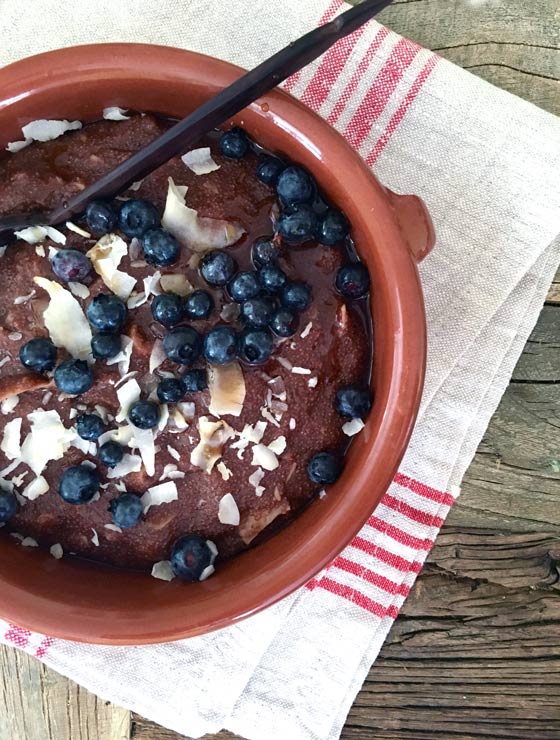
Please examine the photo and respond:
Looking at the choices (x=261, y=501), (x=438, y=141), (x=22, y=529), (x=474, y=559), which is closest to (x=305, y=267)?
(x=261, y=501)

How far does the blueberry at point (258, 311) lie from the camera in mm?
1336

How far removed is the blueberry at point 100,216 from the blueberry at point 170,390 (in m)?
0.28

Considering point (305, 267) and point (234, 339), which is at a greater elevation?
point (305, 267)

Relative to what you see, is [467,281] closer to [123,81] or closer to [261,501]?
[261,501]

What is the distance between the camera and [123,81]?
139 centimetres

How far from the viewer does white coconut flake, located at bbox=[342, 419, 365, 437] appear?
1455 millimetres

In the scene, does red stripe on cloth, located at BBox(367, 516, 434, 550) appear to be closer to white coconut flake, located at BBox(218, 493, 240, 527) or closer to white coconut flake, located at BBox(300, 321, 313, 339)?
white coconut flake, located at BBox(218, 493, 240, 527)

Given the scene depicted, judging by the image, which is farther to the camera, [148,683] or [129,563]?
[148,683]

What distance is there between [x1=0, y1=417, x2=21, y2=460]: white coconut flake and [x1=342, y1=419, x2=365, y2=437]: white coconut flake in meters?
0.58

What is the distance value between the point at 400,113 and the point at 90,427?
0.99 meters

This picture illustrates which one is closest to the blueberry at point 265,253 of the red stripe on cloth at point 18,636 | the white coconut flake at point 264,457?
the white coconut flake at point 264,457

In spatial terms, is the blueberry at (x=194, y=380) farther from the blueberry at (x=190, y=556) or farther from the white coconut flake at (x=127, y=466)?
the blueberry at (x=190, y=556)

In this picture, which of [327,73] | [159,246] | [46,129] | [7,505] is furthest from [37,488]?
[327,73]

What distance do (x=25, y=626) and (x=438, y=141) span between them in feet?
4.27
